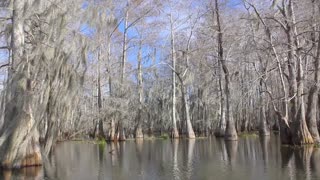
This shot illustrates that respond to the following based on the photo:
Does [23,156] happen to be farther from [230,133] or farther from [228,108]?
[228,108]

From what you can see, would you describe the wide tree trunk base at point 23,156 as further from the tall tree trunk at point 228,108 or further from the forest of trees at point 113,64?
the tall tree trunk at point 228,108

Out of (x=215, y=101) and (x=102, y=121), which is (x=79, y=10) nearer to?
(x=102, y=121)

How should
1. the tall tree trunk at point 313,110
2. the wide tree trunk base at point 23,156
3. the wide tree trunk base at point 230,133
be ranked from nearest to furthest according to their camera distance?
the wide tree trunk base at point 23,156, the tall tree trunk at point 313,110, the wide tree trunk base at point 230,133

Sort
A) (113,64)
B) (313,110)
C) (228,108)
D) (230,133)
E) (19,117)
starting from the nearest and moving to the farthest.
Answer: (19,117), (313,110), (230,133), (228,108), (113,64)

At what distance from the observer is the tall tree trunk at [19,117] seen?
1261cm

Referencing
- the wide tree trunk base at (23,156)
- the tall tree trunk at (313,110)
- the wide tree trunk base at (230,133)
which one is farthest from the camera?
the wide tree trunk base at (230,133)

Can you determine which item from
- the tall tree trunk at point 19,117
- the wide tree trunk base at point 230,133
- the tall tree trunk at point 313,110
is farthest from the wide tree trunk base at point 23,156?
the wide tree trunk base at point 230,133

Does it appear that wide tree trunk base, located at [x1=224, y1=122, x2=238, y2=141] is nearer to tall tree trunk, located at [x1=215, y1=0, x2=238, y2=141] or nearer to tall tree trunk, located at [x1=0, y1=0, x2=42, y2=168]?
tall tree trunk, located at [x1=215, y1=0, x2=238, y2=141]

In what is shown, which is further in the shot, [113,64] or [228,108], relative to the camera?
[113,64]

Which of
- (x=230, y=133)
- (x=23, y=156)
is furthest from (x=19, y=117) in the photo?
(x=230, y=133)

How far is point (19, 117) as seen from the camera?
12.9 metres

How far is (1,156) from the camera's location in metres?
12.7

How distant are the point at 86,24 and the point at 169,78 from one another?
2960 centimetres

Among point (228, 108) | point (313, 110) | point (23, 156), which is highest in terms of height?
point (228, 108)
